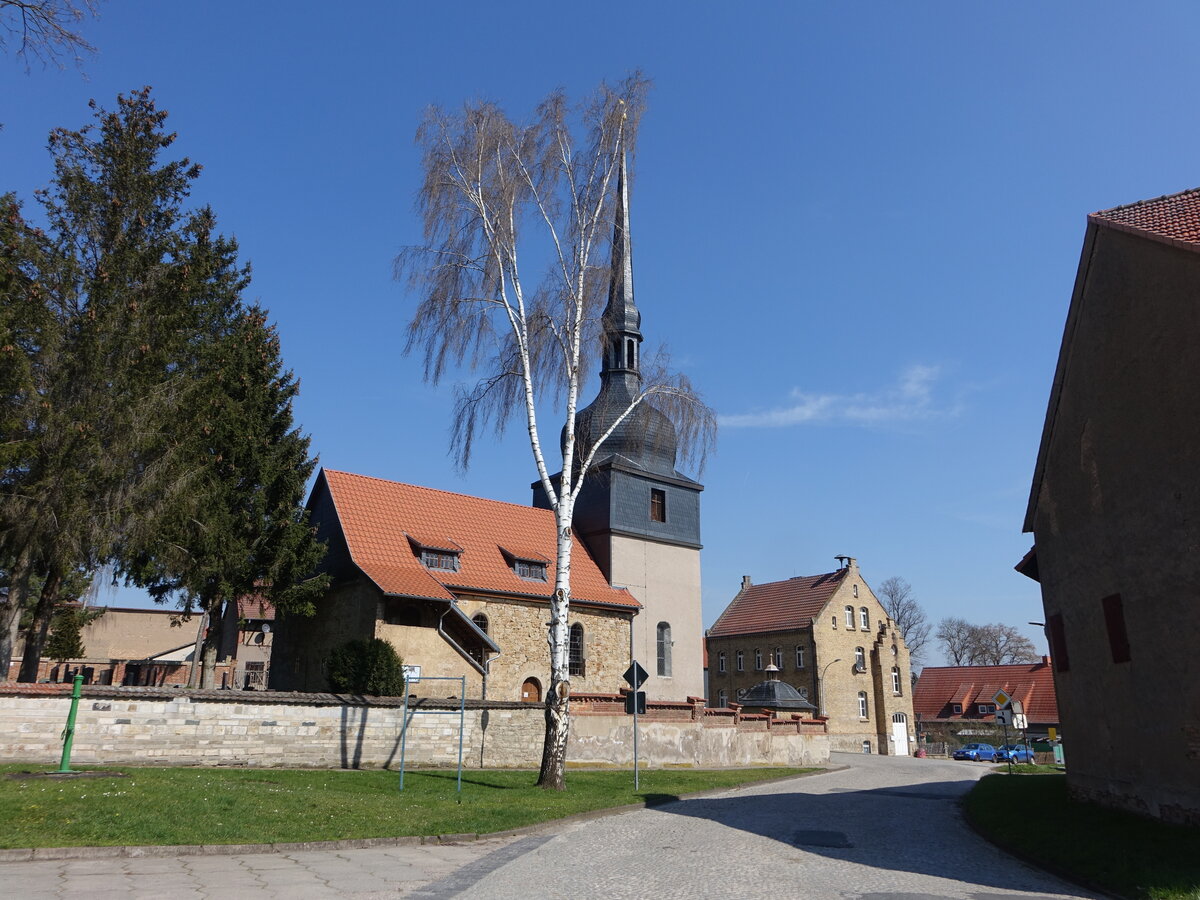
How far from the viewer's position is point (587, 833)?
11844 mm

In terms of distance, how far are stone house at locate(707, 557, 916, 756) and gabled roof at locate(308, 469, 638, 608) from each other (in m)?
18.2

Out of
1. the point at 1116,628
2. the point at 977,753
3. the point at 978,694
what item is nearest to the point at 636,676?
the point at 1116,628

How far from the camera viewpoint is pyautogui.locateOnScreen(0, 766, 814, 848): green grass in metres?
9.36

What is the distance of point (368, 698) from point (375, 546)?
9136 mm

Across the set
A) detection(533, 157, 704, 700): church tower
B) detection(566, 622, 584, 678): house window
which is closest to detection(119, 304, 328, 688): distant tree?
detection(566, 622, 584, 678): house window

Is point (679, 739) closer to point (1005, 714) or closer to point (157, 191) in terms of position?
point (1005, 714)

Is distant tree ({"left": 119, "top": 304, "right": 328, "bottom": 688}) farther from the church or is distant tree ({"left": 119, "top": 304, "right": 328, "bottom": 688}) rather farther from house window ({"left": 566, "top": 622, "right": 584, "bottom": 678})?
house window ({"left": 566, "top": 622, "right": 584, "bottom": 678})

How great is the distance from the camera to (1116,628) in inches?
528

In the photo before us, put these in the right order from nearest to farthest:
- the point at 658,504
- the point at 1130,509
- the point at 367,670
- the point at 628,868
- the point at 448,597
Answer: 1. the point at 628,868
2. the point at 1130,509
3. the point at 367,670
4. the point at 448,597
5. the point at 658,504

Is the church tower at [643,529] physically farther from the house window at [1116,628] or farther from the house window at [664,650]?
the house window at [1116,628]

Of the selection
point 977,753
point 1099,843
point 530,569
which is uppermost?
point 530,569

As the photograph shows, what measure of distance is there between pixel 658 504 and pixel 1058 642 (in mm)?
21836

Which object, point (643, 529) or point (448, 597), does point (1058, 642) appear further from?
point (643, 529)

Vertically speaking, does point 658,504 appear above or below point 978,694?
above
